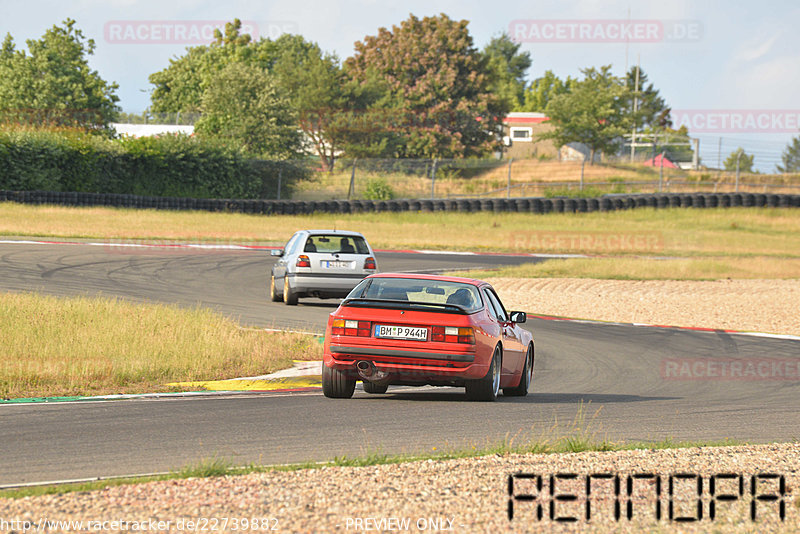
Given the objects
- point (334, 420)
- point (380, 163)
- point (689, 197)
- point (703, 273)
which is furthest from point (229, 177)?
point (334, 420)

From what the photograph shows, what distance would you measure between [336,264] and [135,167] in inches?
1259

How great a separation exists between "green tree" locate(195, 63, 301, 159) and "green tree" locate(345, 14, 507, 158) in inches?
522

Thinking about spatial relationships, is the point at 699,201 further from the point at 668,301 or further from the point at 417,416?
the point at 417,416

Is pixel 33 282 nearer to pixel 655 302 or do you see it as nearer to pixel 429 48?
pixel 655 302

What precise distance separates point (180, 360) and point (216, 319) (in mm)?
3084

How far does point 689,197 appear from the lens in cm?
4797

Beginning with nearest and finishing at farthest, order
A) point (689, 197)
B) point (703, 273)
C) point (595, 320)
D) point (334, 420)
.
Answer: point (334, 420) → point (595, 320) → point (703, 273) → point (689, 197)

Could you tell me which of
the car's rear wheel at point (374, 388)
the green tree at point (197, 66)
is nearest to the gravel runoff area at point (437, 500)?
the car's rear wheel at point (374, 388)

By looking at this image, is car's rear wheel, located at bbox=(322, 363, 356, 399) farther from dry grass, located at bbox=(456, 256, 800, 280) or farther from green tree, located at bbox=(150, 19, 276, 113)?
green tree, located at bbox=(150, 19, 276, 113)

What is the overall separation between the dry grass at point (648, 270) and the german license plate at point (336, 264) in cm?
912

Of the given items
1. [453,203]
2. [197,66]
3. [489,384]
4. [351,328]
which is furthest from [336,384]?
[197,66]

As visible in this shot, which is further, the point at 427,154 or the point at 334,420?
the point at 427,154

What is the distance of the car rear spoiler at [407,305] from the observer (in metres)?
9.38

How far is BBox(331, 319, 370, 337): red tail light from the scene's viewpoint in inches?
368
